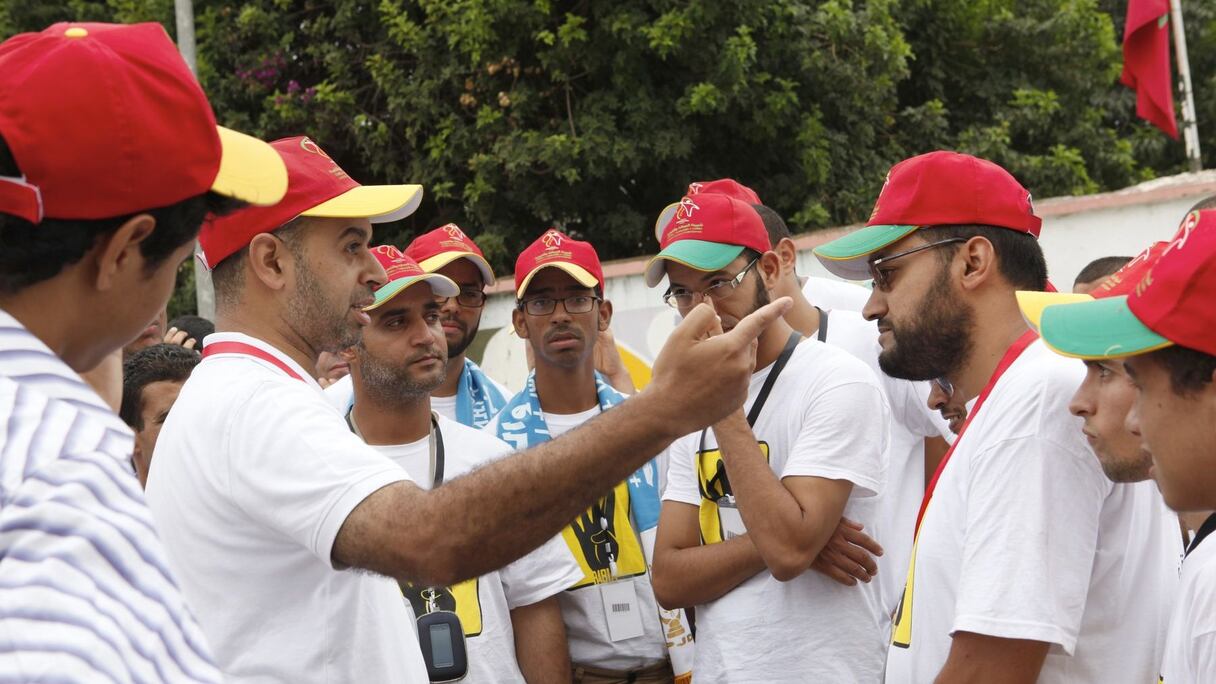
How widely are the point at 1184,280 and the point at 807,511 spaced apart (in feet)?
5.01

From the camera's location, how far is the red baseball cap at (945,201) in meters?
3.35

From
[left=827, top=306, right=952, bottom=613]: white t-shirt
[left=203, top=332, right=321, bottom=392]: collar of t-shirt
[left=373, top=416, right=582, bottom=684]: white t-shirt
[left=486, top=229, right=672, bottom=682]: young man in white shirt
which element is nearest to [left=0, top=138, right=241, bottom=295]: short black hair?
[left=203, top=332, right=321, bottom=392]: collar of t-shirt

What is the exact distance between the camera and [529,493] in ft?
6.84

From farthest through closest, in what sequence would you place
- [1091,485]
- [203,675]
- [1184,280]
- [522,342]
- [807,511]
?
[522,342] < [807,511] < [1091,485] < [1184,280] < [203,675]

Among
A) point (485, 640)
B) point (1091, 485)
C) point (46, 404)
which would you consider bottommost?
point (485, 640)

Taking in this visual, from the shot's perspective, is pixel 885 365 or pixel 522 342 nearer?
pixel 885 365

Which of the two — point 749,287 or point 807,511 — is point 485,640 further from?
point 749,287

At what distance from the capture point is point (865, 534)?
12.2 ft

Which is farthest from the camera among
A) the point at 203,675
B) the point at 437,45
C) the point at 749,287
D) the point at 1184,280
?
the point at 437,45

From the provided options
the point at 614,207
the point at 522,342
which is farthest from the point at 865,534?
the point at 614,207

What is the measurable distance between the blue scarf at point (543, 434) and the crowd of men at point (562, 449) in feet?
0.06

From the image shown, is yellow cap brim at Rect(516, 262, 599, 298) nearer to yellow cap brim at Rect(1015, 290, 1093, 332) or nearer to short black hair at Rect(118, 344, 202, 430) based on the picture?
short black hair at Rect(118, 344, 202, 430)

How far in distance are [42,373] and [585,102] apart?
12.4 meters

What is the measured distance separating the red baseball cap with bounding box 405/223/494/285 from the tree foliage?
747 cm
